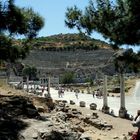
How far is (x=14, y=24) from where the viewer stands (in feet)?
54.0

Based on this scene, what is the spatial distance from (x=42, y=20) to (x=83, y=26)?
202 centimetres

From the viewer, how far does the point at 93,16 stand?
17406mm

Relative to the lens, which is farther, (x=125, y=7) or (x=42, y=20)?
(x=42, y=20)

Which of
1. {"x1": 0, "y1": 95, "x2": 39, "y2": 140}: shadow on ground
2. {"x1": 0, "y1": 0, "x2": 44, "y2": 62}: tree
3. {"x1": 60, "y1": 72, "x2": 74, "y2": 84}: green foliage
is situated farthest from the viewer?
{"x1": 60, "y1": 72, "x2": 74, "y2": 84}: green foliage

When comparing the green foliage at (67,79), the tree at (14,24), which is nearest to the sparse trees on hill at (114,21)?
the tree at (14,24)

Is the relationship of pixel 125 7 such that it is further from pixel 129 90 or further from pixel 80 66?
pixel 80 66

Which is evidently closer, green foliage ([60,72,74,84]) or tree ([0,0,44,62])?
tree ([0,0,44,62])

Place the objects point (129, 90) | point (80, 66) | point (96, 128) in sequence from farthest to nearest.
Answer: point (80, 66) < point (129, 90) < point (96, 128)

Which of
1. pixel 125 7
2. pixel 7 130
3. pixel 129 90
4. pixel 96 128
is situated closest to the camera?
pixel 7 130

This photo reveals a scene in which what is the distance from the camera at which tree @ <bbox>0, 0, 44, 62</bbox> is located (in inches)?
640

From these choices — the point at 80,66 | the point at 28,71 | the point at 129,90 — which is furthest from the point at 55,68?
the point at 129,90

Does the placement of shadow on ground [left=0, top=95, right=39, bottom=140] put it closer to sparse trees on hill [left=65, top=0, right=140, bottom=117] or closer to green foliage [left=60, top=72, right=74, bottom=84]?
sparse trees on hill [left=65, top=0, right=140, bottom=117]

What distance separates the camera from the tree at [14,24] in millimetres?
16250

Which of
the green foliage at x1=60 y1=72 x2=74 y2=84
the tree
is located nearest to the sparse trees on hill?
the tree
